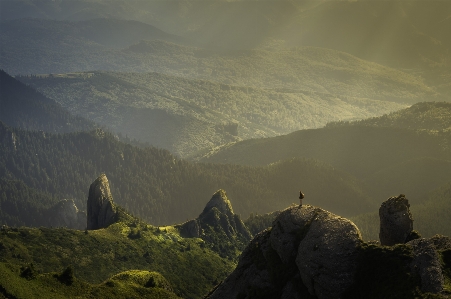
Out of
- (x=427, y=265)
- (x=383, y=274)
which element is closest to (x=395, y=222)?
(x=383, y=274)

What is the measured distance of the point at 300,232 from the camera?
96062 millimetres

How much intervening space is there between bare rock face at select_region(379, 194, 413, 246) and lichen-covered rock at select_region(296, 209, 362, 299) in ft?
55.8

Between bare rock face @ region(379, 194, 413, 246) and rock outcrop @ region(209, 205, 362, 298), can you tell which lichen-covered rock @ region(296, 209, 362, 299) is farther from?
bare rock face @ region(379, 194, 413, 246)

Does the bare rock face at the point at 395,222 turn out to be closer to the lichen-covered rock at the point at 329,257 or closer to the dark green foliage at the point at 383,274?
the dark green foliage at the point at 383,274

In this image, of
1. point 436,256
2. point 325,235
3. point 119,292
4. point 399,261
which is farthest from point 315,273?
point 119,292

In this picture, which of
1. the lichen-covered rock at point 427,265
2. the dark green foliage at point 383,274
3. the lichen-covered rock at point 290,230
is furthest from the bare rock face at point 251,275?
the lichen-covered rock at point 427,265

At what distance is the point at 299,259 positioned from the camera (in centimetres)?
9231

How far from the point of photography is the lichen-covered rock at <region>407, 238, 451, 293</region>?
78.8 meters

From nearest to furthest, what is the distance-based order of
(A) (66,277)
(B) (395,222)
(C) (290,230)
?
(C) (290,230), (B) (395,222), (A) (66,277)

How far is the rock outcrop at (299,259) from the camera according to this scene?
285 ft

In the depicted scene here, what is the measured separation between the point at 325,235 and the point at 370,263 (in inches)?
322

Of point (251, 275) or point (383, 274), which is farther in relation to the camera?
point (251, 275)

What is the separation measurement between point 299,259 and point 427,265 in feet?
66.5

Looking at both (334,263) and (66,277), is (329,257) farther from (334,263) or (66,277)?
(66,277)
